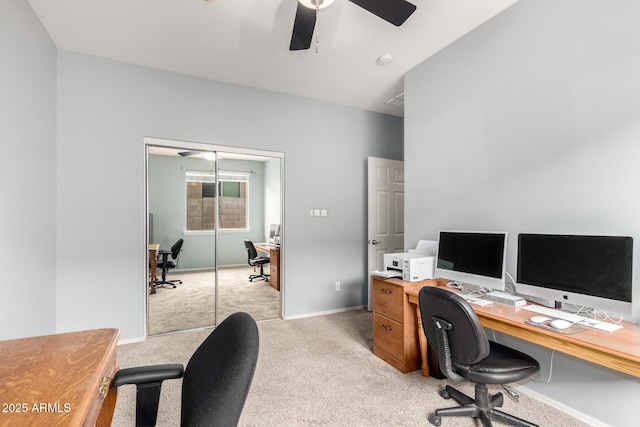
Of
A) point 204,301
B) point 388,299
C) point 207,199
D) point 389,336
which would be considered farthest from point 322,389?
point 207,199

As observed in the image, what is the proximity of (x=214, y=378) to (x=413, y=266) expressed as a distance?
6.77 feet

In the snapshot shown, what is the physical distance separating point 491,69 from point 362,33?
3.69 ft

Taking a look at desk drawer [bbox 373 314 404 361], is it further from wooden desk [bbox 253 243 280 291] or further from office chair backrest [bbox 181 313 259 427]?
office chair backrest [bbox 181 313 259 427]

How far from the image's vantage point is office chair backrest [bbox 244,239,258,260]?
4.01 m

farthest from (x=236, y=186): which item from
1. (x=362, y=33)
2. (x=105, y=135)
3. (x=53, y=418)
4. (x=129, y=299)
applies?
(x=53, y=418)

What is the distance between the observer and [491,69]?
242 cm

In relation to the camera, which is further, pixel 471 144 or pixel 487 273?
pixel 471 144

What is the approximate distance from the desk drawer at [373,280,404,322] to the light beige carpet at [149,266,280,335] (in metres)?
1.64

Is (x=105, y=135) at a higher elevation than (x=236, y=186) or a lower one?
higher

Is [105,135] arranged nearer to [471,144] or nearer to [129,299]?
[129,299]

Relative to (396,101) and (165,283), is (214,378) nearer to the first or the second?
(165,283)

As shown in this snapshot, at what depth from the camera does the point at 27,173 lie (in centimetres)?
218

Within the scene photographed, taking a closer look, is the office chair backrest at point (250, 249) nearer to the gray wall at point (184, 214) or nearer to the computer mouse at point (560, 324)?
the gray wall at point (184, 214)

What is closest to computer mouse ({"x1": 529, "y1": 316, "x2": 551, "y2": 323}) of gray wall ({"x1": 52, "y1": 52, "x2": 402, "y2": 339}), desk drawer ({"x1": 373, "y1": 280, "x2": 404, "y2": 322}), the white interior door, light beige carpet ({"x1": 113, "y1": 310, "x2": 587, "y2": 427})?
light beige carpet ({"x1": 113, "y1": 310, "x2": 587, "y2": 427})
